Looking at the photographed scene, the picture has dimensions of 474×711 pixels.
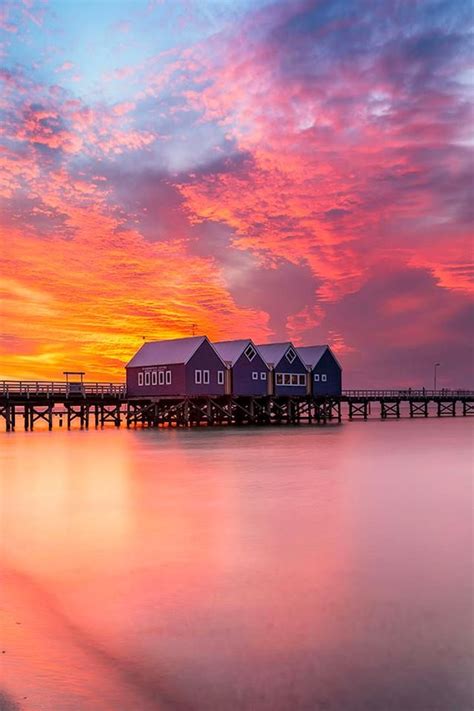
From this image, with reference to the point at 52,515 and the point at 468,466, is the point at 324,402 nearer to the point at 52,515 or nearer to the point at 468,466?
the point at 468,466

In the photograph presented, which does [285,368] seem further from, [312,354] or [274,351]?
[312,354]

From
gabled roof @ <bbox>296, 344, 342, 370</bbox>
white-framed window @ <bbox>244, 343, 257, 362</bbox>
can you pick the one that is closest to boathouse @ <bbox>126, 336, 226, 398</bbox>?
white-framed window @ <bbox>244, 343, 257, 362</bbox>

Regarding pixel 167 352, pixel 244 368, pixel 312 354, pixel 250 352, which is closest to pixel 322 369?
pixel 312 354

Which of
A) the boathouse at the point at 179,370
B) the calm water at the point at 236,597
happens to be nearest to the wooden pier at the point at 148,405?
the boathouse at the point at 179,370

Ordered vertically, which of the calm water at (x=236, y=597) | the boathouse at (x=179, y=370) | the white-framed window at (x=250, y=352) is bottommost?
the calm water at (x=236, y=597)

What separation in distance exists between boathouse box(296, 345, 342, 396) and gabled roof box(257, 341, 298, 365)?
3222 millimetres

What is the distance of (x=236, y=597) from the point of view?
1109 centimetres

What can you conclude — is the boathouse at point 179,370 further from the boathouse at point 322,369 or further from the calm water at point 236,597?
the calm water at point 236,597

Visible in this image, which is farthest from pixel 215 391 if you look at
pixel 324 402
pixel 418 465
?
pixel 418 465

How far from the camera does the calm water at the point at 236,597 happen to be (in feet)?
25.8

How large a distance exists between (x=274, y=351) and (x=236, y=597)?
6041cm

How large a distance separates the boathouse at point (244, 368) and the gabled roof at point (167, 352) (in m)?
3.84

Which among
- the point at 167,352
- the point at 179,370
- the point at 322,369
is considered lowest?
the point at 179,370

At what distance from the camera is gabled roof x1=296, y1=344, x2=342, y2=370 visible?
2929 inches
